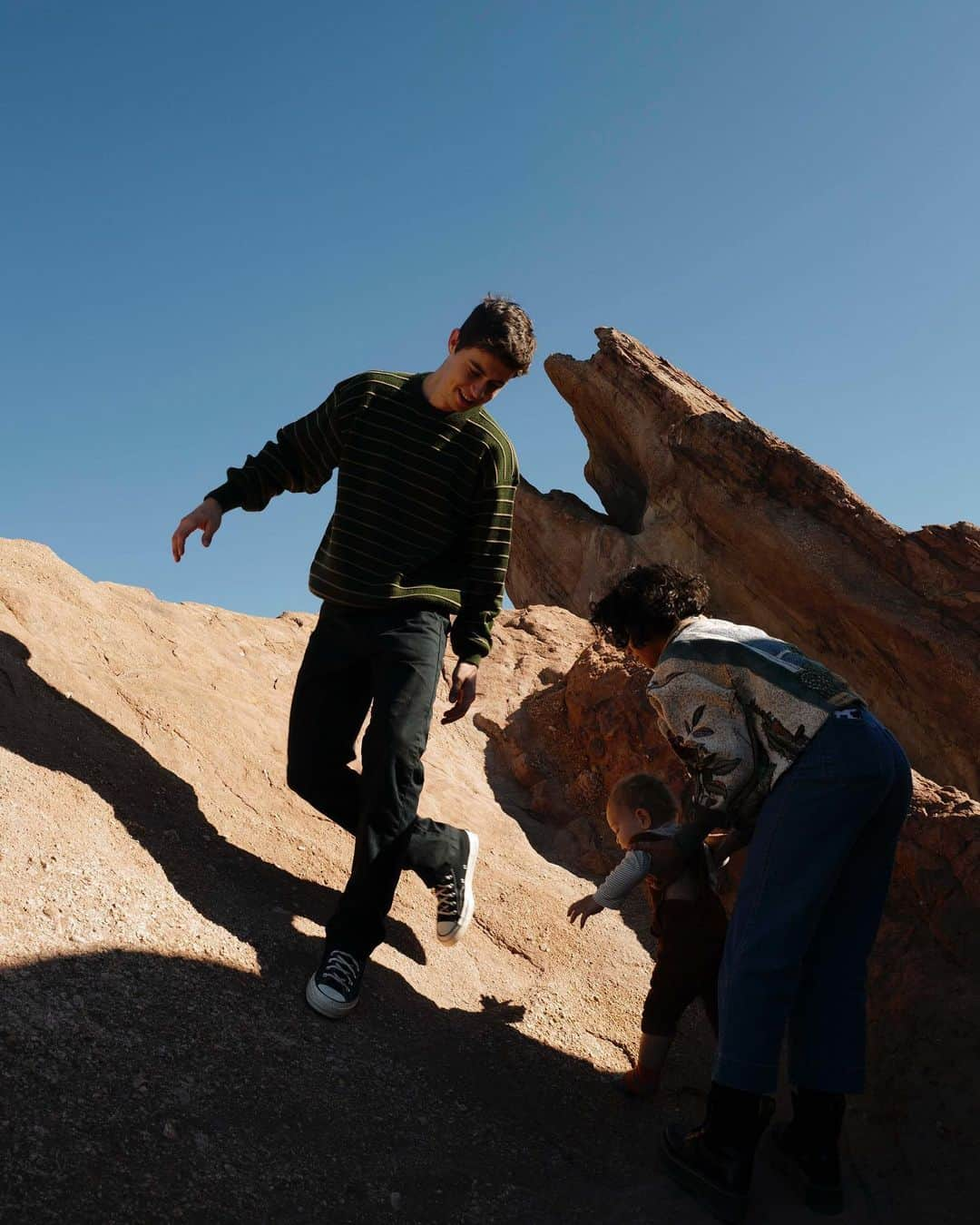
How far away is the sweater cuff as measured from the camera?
355 cm

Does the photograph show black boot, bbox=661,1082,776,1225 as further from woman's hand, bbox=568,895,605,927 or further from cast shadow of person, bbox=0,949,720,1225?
woman's hand, bbox=568,895,605,927

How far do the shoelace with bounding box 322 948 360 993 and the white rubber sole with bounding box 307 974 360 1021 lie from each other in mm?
38

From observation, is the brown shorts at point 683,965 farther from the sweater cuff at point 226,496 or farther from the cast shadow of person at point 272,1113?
the sweater cuff at point 226,496

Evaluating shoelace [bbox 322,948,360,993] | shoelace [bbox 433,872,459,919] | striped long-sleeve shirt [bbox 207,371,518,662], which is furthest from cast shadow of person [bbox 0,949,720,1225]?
striped long-sleeve shirt [bbox 207,371,518,662]

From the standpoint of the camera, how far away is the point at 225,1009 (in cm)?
273

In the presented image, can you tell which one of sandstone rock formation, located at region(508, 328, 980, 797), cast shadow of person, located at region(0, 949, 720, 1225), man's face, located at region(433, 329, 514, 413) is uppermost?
sandstone rock formation, located at region(508, 328, 980, 797)

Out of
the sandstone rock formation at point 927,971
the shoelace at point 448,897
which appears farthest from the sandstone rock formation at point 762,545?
the shoelace at point 448,897

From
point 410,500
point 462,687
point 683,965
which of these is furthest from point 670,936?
point 410,500

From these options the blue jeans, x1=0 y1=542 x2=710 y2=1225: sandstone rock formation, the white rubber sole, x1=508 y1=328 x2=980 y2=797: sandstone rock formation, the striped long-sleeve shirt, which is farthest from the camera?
x1=508 y1=328 x2=980 y2=797: sandstone rock formation

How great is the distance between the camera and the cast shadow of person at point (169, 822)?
317cm

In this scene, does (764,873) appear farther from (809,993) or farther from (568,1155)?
(568,1155)

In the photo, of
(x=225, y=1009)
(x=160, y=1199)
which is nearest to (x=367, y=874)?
(x=225, y=1009)

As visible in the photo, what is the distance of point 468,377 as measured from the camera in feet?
10.7

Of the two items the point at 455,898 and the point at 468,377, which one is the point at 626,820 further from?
the point at 468,377
